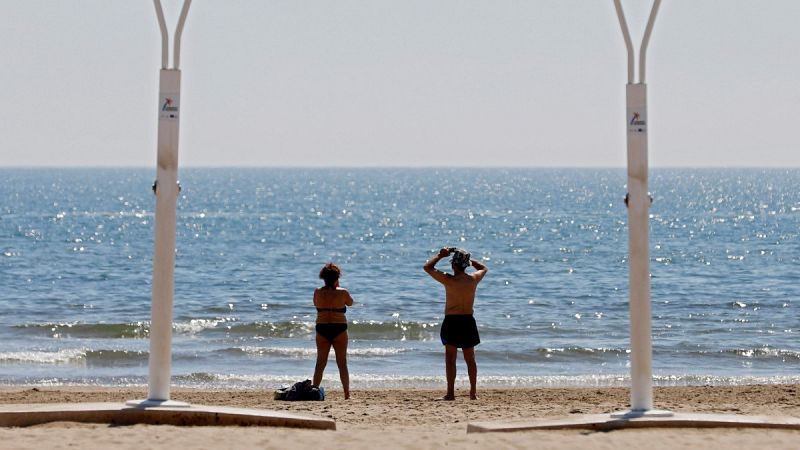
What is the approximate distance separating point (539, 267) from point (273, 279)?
377 inches

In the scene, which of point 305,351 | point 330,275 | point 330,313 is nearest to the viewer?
point 330,275

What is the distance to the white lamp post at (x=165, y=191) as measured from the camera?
9.73m

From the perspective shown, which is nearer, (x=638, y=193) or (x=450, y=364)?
(x=638, y=193)

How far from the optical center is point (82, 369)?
1902 cm

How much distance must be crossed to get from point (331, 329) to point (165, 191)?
387 cm

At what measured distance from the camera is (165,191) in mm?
9773
